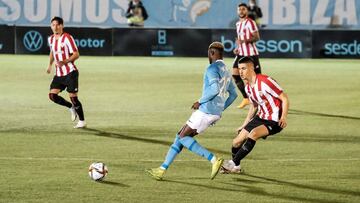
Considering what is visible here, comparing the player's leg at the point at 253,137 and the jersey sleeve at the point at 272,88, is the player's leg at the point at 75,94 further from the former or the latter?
the jersey sleeve at the point at 272,88

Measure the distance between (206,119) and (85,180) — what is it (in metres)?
1.72

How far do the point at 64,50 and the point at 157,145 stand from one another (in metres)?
3.40

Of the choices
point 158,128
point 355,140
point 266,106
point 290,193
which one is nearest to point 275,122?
point 266,106

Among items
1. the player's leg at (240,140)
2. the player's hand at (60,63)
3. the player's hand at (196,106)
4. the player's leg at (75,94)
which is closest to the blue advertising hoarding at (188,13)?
the player's hand at (60,63)

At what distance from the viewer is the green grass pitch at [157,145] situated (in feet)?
36.5

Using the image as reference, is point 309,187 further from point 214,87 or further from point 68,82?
point 68,82

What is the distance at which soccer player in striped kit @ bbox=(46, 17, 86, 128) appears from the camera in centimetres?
1714

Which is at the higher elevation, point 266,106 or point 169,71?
point 266,106

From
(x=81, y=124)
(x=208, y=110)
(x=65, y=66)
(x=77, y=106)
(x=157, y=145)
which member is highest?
(x=208, y=110)

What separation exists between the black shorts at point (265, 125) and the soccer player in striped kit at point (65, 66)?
218 inches

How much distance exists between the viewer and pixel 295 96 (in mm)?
23453

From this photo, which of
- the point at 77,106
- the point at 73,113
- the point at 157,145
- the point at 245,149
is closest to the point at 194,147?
the point at 245,149

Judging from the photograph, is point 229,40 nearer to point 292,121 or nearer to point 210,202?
point 292,121

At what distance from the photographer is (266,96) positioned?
1198 centimetres
